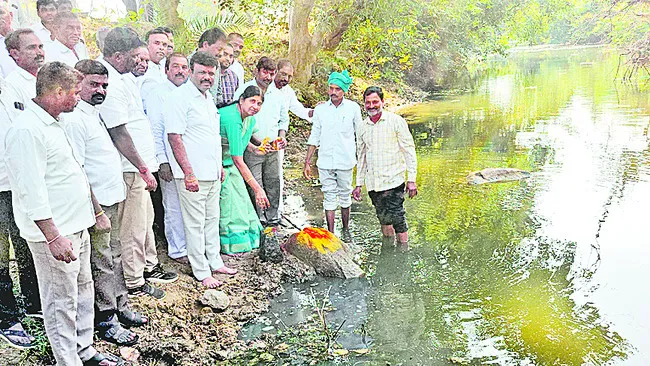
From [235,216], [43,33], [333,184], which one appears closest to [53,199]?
[43,33]

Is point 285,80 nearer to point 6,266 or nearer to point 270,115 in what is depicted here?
point 270,115

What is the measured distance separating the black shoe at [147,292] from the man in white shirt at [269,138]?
1.89m

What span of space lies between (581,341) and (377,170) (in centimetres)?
264

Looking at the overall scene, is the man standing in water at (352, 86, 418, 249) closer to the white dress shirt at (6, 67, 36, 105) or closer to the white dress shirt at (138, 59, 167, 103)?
the white dress shirt at (138, 59, 167, 103)

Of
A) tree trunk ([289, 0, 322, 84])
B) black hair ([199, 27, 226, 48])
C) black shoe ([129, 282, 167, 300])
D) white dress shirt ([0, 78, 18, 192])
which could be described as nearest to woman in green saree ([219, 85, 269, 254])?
black hair ([199, 27, 226, 48])

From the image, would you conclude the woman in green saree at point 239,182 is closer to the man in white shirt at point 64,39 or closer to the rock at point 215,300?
the rock at point 215,300

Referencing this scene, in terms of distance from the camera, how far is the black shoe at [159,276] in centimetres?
491

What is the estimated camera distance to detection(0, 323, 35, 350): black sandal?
371 cm

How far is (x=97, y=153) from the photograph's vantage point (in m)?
3.83

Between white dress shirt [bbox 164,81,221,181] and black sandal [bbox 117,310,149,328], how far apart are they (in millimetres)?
1223

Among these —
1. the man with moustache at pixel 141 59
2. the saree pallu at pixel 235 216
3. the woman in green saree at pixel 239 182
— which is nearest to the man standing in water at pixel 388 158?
the woman in green saree at pixel 239 182

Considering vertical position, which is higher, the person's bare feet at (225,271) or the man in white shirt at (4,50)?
the man in white shirt at (4,50)

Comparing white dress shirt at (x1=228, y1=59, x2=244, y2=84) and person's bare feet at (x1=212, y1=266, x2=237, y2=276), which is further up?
white dress shirt at (x1=228, y1=59, x2=244, y2=84)

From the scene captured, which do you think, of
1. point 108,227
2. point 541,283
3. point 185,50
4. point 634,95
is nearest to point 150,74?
point 108,227
